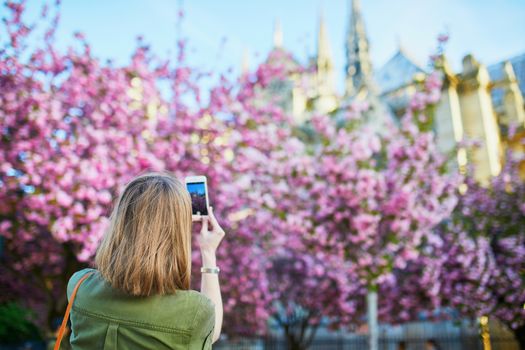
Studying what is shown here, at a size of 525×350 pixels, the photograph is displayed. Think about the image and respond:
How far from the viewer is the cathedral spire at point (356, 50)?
53656mm

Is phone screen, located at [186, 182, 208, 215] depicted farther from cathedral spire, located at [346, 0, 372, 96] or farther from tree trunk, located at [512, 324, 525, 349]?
cathedral spire, located at [346, 0, 372, 96]

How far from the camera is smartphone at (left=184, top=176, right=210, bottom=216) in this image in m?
2.31

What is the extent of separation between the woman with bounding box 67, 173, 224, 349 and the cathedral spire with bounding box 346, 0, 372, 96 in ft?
171

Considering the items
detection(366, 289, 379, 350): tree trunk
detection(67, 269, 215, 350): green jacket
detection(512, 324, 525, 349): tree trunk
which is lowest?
detection(512, 324, 525, 349): tree trunk

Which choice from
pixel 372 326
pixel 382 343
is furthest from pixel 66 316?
pixel 382 343

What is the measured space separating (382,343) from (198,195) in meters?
17.5

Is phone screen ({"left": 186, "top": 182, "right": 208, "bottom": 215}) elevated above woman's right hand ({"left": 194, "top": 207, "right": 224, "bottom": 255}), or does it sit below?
above

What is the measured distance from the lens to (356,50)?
55.6 m

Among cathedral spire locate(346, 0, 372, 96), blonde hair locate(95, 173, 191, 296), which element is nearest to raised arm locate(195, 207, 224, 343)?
blonde hair locate(95, 173, 191, 296)

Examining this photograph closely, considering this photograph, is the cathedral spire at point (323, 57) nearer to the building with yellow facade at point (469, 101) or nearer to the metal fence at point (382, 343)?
the building with yellow facade at point (469, 101)

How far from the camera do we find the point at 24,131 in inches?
317

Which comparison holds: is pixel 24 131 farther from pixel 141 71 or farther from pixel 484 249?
pixel 484 249

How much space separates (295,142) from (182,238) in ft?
27.4

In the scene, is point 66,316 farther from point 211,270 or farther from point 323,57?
point 323,57
